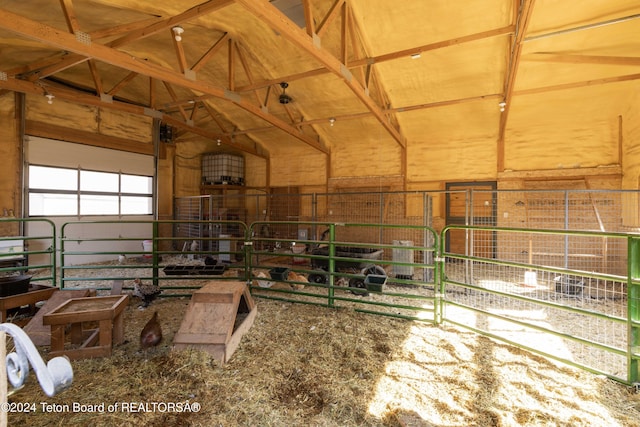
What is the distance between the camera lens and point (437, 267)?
3.88 metres

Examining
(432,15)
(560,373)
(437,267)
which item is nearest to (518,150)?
(432,15)

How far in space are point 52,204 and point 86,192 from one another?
0.91 meters

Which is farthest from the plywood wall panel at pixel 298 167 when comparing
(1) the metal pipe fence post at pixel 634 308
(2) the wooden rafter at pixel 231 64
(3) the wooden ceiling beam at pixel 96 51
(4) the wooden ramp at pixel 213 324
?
(1) the metal pipe fence post at pixel 634 308

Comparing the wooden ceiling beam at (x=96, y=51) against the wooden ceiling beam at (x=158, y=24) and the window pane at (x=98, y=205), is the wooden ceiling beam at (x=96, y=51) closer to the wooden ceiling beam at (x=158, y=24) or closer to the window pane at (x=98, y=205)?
the wooden ceiling beam at (x=158, y=24)

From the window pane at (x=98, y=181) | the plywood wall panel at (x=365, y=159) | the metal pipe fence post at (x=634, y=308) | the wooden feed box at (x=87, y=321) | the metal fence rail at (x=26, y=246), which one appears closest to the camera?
the metal pipe fence post at (x=634, y=308)

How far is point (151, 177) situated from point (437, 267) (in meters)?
10.7

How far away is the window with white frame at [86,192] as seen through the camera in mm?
8062

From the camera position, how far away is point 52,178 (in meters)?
8.33

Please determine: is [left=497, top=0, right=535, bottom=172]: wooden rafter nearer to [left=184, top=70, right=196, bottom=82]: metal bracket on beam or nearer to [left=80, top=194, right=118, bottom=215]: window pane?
[left=184, top=70, right=196, bottom=82]: metal bracket on beam

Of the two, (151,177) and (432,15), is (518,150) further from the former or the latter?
(151,177)

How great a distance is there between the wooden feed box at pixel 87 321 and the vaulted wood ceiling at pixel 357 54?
4.05m

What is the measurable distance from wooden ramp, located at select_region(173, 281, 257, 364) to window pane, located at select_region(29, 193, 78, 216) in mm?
7809

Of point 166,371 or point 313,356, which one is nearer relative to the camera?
point 166,371

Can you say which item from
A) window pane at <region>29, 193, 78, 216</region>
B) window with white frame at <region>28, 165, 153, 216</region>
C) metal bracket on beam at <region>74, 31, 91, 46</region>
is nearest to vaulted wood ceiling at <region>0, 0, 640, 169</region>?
metal bracket on beam at <region>74, 31, 91, 46</region>
